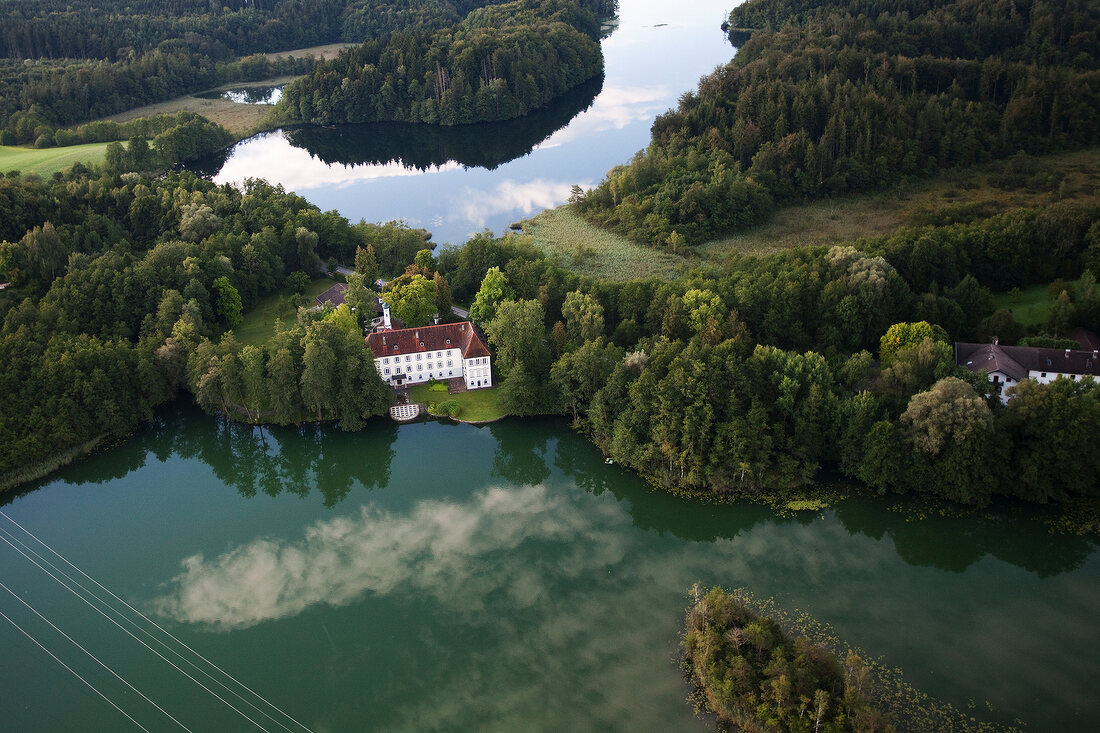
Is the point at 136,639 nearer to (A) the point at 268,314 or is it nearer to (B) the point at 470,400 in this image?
(B) the point at 470,400

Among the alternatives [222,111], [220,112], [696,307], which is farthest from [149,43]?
[696,307]

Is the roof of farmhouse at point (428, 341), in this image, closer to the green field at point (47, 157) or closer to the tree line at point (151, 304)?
the tree line at point (151, 304)

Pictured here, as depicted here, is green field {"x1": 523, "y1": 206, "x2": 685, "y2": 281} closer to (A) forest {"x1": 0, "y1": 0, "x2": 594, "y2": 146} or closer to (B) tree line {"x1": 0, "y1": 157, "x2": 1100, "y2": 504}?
(B) tree line {"x1": 0, "y1": 157, "x2": 1100, "y2": 504}

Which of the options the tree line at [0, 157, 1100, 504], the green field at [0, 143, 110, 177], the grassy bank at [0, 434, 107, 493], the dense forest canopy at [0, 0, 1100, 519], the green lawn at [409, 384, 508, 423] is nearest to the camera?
the tree line at [0, 157, 1100, 504]

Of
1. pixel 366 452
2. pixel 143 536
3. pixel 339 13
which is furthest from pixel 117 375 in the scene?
pixel 339 13

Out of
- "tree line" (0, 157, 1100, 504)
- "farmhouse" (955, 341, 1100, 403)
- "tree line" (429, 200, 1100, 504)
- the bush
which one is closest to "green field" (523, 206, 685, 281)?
"tree line" (0, 157, 1100, 504)

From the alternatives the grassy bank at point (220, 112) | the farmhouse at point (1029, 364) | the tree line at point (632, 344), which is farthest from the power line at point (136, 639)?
the grassy bank at point (220, 112)

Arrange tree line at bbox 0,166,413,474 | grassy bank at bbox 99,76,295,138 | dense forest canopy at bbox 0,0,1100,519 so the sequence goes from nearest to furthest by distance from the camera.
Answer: dense forest canopy at bbox 0,0,1100,519, tree line at bbox 0,166,413,474, grassy bank at bbox 99,76,295,138
